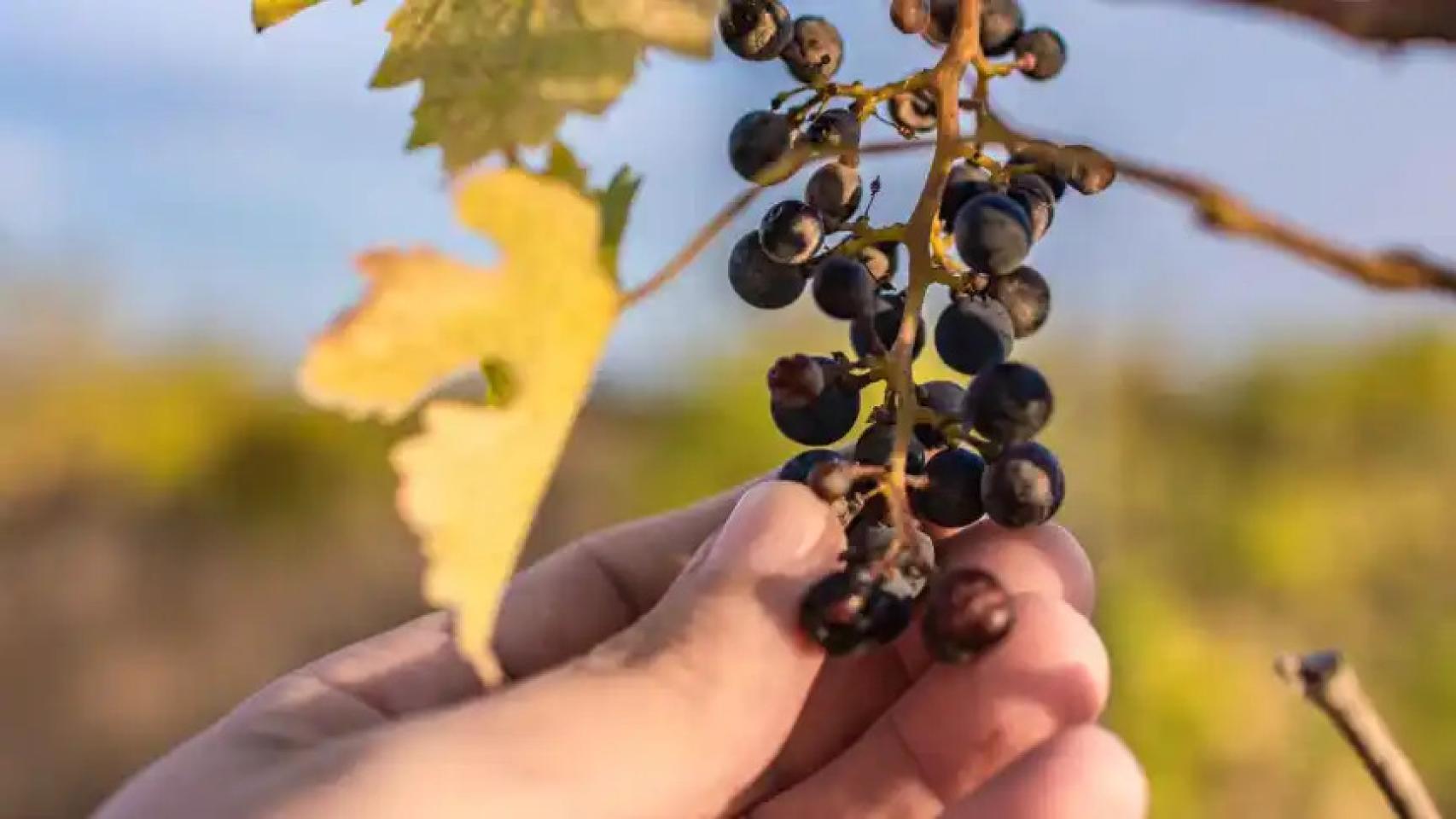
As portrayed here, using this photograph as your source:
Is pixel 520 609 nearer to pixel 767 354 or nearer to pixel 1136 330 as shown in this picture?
pixel 767 354

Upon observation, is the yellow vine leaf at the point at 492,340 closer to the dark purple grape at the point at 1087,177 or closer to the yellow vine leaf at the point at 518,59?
the yellow vine leaf at the point at 518,59

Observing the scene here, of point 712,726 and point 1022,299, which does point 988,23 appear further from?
point 712,726

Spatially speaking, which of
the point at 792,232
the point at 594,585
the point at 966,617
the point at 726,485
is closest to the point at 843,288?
the point at 792,232

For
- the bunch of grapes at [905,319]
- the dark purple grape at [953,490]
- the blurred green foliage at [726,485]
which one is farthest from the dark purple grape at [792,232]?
the blurred green foliage at [726,485]

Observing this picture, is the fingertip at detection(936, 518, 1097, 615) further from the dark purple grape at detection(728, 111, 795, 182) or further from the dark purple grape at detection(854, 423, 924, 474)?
the dark purple grape at detection(728, 111, 795, 182)

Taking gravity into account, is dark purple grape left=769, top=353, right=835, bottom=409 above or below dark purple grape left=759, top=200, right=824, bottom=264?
below

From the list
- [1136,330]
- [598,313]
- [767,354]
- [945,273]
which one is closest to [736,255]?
[945,273]

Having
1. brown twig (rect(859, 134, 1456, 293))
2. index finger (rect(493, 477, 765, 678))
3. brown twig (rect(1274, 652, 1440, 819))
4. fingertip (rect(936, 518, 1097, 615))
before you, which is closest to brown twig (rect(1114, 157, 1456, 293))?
brown twig (rect(859, 134, 1456, 293))
